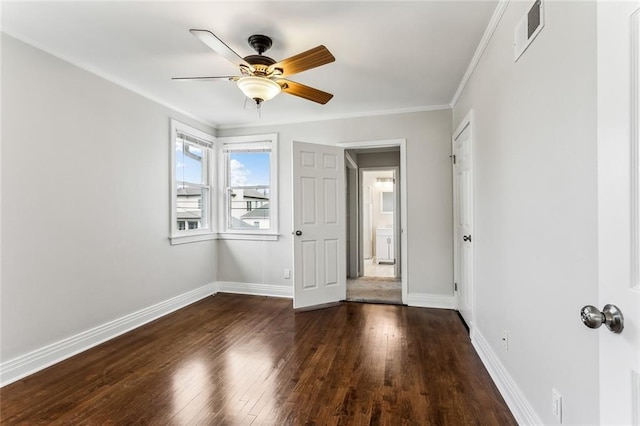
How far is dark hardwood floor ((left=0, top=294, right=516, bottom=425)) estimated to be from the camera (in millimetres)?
1795

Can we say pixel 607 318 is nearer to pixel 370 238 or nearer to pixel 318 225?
pixel 318 225

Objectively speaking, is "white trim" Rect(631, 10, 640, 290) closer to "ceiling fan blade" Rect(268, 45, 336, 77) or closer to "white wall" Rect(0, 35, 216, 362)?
"ceiling fan blade" Rect(268, 45, 336, 77)

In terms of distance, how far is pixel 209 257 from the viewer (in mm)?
4426

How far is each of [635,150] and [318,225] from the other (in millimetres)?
3234

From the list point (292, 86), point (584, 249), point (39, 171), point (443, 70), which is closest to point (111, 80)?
point (39, 171)

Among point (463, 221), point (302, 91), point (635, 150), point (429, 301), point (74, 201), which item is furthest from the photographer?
point (429, 301)

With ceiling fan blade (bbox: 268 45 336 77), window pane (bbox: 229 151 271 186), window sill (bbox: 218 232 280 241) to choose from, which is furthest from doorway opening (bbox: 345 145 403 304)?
ceiling fan blade (bbox: 268 45 336 77)

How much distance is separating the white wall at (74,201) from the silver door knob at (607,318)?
3251 mm

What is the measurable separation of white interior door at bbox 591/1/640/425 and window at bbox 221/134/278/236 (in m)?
3.80

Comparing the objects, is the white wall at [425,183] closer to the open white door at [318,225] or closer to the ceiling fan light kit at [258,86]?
the open white door at [318,225]

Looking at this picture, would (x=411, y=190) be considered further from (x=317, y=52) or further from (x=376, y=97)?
(x=317, y=52)

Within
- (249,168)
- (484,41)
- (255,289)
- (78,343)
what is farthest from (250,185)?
(484,41)

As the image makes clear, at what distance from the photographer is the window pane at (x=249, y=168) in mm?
4445

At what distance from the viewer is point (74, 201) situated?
8.52 feet
